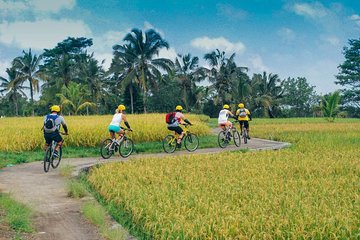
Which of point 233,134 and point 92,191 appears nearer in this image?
point 92,191

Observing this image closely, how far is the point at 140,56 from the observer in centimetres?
4219

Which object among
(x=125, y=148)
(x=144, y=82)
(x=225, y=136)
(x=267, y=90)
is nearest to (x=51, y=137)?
(x=125, y=148)

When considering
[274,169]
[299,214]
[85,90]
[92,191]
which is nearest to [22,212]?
[92,191]

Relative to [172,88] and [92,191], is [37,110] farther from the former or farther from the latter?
[92,191]

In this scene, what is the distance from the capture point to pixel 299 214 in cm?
566

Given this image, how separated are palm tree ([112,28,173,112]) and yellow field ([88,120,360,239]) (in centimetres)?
3065

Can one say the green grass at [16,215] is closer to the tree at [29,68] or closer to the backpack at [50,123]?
the backpack at [50,123]

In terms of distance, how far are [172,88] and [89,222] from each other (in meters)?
47.6

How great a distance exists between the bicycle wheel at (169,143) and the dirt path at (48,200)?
369 centimetres

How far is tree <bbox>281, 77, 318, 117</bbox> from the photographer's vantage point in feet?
229

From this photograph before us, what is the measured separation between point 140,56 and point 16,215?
3697 cm

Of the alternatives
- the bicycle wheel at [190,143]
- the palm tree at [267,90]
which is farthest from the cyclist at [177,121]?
the palm tree at [267,90]

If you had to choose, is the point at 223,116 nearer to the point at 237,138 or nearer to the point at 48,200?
the point at 237,138

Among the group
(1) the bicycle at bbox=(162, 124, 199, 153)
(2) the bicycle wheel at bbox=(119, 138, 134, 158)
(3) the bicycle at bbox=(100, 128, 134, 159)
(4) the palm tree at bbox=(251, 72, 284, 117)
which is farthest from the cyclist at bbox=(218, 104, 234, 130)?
(4) the palm tree at bbox=(251, 72, 284, 117)
